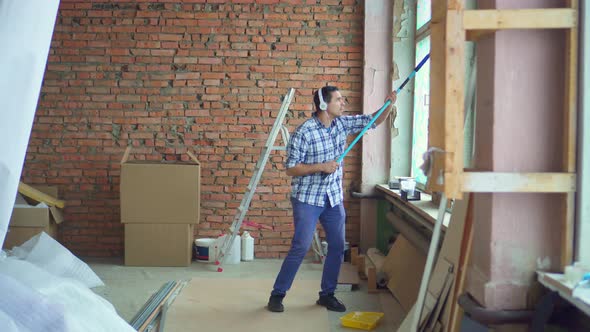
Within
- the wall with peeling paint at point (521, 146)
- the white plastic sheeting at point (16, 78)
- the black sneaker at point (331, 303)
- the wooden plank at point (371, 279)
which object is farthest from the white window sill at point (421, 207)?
the white plastic sheeting at point (16, 78)

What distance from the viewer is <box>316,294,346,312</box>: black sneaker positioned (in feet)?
13.5

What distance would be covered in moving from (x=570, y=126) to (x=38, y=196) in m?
4.72

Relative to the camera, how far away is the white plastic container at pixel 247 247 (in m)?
5.70

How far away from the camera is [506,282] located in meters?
2.11

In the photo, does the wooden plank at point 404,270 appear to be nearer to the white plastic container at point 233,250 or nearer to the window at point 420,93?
the window at point 420,93

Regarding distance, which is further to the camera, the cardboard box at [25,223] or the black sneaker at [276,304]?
the cardboard box at [25,223]

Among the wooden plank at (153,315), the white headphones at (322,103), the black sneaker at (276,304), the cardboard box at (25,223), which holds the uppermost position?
the white headphones at (322,103)

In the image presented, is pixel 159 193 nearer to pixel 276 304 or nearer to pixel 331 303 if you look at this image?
pixel 276 304

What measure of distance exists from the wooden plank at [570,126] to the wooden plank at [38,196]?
14.8 feet

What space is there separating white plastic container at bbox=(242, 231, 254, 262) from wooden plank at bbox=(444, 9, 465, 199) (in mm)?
3860

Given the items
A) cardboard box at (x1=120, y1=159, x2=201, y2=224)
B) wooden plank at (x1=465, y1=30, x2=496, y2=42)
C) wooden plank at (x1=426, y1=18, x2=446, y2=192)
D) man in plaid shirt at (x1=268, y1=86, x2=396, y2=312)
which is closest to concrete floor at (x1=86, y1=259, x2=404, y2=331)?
man in plaid shirt at (x1=268, y1=86, x2=396, y2=312)

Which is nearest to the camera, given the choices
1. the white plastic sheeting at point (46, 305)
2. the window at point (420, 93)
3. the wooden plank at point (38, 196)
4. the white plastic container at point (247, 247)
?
the white plastic sheeting at point (46, 305)

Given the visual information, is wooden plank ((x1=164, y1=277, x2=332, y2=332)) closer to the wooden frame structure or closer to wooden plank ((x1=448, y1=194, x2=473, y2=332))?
wooden plank ((x1=448, y1=194, x2=473, y2=332))

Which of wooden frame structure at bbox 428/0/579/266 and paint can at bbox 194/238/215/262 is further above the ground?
wooden frame structure at bbox 428/0/579/266
